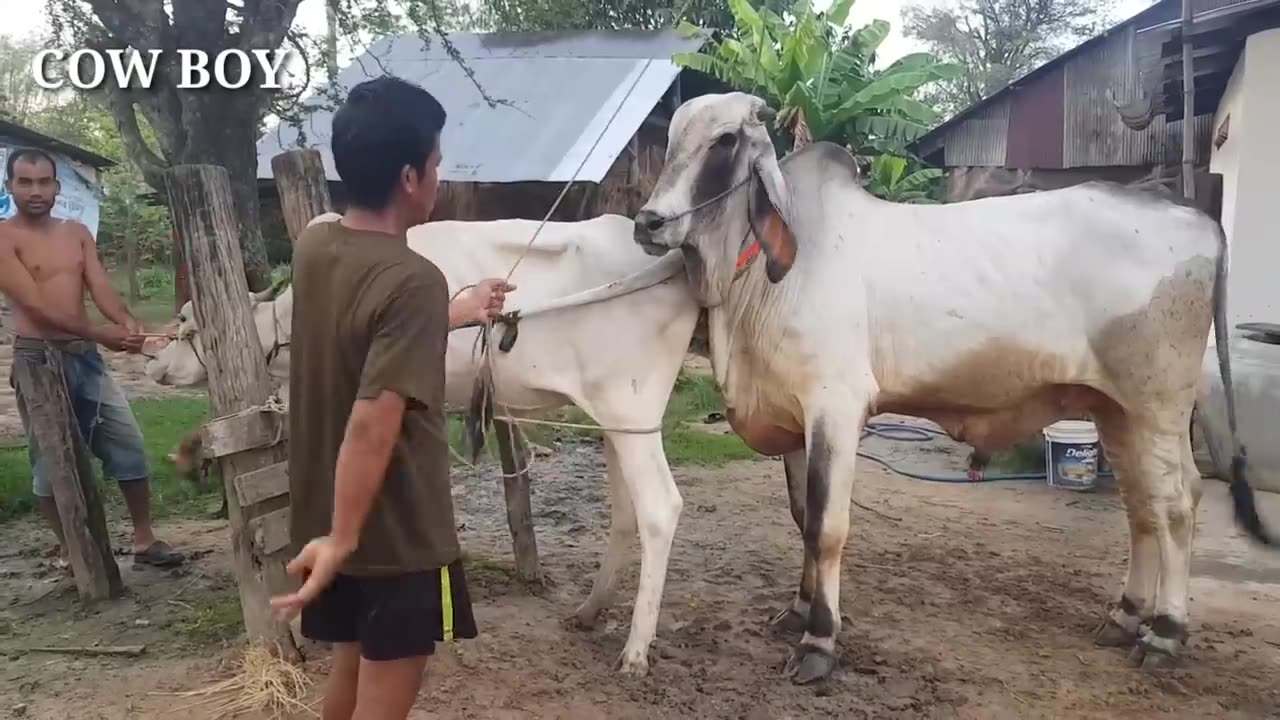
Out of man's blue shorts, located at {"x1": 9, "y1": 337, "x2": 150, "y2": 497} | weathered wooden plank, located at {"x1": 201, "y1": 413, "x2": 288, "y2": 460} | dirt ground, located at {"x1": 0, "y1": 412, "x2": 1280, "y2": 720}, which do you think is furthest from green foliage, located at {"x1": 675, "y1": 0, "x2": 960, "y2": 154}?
weathered wooden plank, located at {"x1": 201, "y1": 413, "x2": 288, "y2": 460}

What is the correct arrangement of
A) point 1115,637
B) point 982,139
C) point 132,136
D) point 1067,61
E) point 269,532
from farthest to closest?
point 982,139 < point 1067,61 < point 132,136 < point 1115,637 < point 269,532

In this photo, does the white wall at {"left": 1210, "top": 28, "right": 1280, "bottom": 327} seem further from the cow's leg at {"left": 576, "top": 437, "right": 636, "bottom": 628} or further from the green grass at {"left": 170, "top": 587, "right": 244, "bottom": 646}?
the green grass at {"left": 170, "top": 587, "right": 244, "bottom": 646}

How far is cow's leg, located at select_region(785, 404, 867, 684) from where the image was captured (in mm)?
3664

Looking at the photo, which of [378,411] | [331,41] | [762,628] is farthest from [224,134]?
[378,411]

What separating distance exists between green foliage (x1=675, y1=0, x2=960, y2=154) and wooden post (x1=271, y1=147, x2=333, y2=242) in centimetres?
720

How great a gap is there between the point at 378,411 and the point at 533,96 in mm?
11413

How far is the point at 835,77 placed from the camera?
36.3 feet

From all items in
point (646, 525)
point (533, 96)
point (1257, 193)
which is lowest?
point (646, 525)

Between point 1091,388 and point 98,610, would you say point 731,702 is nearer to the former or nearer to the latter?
point 1091,388

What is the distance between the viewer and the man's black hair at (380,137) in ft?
6.60

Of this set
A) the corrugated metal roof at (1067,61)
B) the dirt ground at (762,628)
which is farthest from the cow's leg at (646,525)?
the corrugated metal roof at (1067,61)

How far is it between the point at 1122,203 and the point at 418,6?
7.17m

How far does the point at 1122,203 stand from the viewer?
3.95 m

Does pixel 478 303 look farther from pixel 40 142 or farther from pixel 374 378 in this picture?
pixel 40 142
